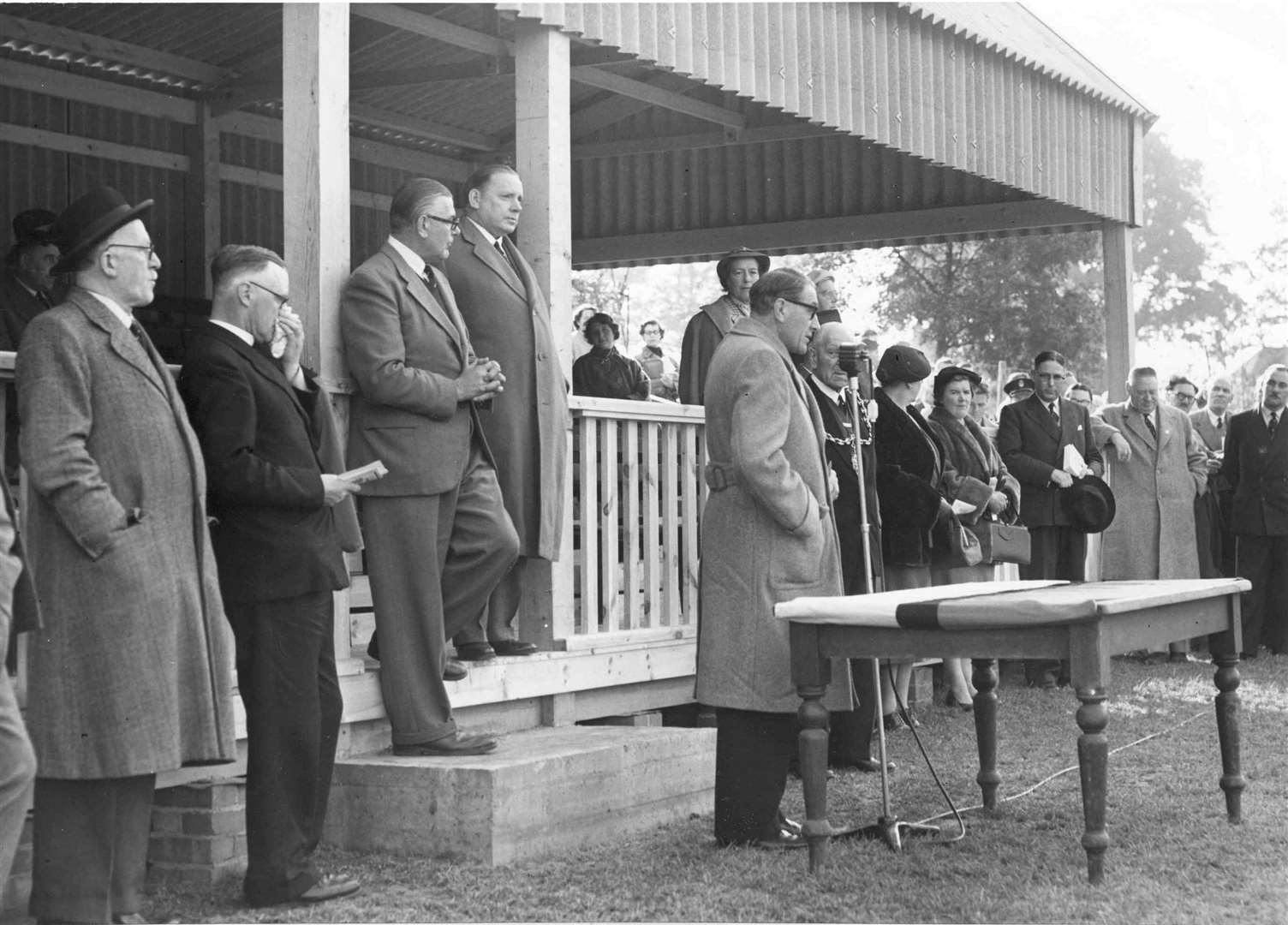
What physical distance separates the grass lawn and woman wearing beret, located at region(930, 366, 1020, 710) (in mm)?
1745

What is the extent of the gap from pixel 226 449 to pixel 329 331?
1.33 meters

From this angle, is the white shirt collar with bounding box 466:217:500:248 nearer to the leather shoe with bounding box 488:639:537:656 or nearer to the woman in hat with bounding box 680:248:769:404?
the leather shoe with bounding box 488:639:537:656

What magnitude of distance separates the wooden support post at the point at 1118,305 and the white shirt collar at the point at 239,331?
31.8 feet

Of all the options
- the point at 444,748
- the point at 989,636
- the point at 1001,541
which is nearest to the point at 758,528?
the point at 989,636

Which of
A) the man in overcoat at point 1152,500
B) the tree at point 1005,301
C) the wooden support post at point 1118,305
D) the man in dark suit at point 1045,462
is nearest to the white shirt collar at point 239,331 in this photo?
the man in dark suit at point 1045,462

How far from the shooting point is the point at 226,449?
519 centimetres

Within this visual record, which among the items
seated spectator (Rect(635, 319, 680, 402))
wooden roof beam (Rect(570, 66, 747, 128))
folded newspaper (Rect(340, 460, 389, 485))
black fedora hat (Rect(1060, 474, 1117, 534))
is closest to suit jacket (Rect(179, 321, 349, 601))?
folded newspaper (Rect(340, 460, 389, 485))

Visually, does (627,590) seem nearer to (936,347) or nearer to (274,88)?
(274,88)

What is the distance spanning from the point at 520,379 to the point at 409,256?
0.77 metres

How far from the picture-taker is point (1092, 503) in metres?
11.5

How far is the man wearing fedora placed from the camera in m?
4.70

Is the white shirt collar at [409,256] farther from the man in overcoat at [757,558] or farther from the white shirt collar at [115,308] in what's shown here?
the white shirt collar at [115,308]

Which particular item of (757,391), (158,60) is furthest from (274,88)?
(757,391)

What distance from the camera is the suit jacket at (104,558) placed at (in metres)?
4.69
